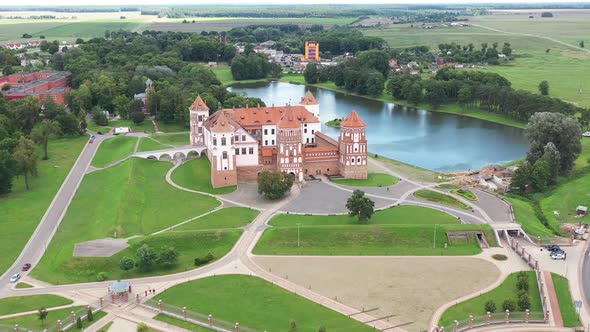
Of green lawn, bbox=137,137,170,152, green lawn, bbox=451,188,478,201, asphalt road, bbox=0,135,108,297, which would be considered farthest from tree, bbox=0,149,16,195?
green lawn, bbox=451,188,478,201

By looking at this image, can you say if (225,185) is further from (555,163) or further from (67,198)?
(555,163)

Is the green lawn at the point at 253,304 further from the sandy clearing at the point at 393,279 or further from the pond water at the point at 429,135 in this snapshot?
the pond water at the point at 429,135

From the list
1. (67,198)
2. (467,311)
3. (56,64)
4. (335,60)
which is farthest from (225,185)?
(335,60)

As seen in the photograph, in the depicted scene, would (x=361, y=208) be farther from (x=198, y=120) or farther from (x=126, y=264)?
(x=198, y=120)

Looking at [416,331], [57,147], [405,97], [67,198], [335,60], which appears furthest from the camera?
[335,60]

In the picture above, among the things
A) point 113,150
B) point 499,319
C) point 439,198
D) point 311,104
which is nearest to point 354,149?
point 439,198

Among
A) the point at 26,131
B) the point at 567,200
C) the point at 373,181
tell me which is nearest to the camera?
the point at 567,200
